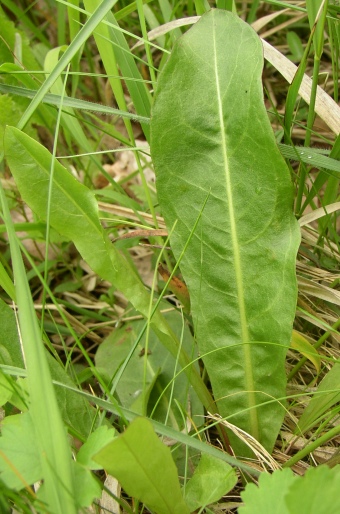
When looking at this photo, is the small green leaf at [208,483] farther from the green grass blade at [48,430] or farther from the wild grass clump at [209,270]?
the green grass blade at [48,430]

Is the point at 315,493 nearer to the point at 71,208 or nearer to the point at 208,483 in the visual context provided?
the point at 208,483

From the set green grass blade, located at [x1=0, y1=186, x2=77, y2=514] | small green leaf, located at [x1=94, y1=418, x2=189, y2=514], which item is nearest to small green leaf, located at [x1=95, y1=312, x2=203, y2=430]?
small green leaf, located at [x1=94, y1=418, x2=189, y2=514]

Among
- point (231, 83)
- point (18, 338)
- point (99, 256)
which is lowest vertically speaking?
point (18, 338)

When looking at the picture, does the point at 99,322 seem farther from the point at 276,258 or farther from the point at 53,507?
the point at 53,507

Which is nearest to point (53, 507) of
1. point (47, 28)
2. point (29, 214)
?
point (29, 214)

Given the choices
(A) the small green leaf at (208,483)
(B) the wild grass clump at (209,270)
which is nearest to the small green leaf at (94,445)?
(B) the wild grass clump at (209,270)

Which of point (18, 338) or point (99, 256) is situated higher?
point (99, 256)

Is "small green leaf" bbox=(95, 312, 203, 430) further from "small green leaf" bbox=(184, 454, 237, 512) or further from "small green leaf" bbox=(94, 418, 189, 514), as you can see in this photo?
"small green leaf" bbox=(94, 418, 189, 514)
